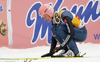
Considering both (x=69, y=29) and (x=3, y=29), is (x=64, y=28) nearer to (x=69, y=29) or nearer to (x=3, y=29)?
(x=69, y=29)

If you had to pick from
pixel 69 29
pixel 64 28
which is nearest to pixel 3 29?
pixel 64 28

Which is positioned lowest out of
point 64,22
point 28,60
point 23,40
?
point 28,60

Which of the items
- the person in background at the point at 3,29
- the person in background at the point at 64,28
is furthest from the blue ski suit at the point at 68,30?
the person in background at the point at 3,29

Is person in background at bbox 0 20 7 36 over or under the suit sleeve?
over

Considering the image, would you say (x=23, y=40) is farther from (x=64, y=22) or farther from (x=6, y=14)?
(x=64, y=22)

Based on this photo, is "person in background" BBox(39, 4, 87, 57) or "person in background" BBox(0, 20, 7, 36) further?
"person in background" BBox(0, 20, 7, 36)

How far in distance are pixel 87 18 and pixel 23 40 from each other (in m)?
1.69

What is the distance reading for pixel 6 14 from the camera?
4.44 metres

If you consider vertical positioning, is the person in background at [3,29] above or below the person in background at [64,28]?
above

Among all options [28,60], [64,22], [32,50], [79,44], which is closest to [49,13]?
[64,22]

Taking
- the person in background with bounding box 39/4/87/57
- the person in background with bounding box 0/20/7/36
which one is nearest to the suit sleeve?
the person in background with bounding box 39/4/87/57

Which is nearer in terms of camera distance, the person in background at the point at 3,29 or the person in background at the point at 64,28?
the person in background at the point at 64,28

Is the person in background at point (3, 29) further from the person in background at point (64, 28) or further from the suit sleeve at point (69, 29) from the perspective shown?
the suit sleeve at point (69, 29)

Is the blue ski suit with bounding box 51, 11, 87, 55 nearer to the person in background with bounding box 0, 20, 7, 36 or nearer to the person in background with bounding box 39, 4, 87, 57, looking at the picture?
the person in background with bounding box 39, 4, 87, 57
